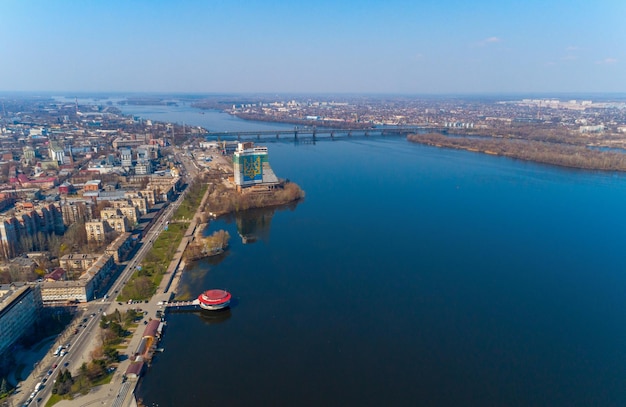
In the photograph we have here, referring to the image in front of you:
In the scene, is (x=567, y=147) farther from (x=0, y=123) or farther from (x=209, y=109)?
(x=209, y=109)

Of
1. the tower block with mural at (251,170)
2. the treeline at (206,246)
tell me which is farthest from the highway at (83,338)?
the tower block with mural at (251,170)

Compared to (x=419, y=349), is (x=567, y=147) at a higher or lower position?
higher

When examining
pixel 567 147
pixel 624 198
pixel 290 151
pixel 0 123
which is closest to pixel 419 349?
pixel 624 198

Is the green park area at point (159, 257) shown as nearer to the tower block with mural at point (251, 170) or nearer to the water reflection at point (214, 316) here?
the water reflection at point (214, 316)

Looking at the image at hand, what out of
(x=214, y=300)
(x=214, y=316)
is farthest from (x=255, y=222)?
(x=214, y=316)

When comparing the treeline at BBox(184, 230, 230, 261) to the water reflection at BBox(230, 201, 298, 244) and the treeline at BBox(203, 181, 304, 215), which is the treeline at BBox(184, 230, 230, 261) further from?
the treeline at BBox(203, 181, 304, 215)
